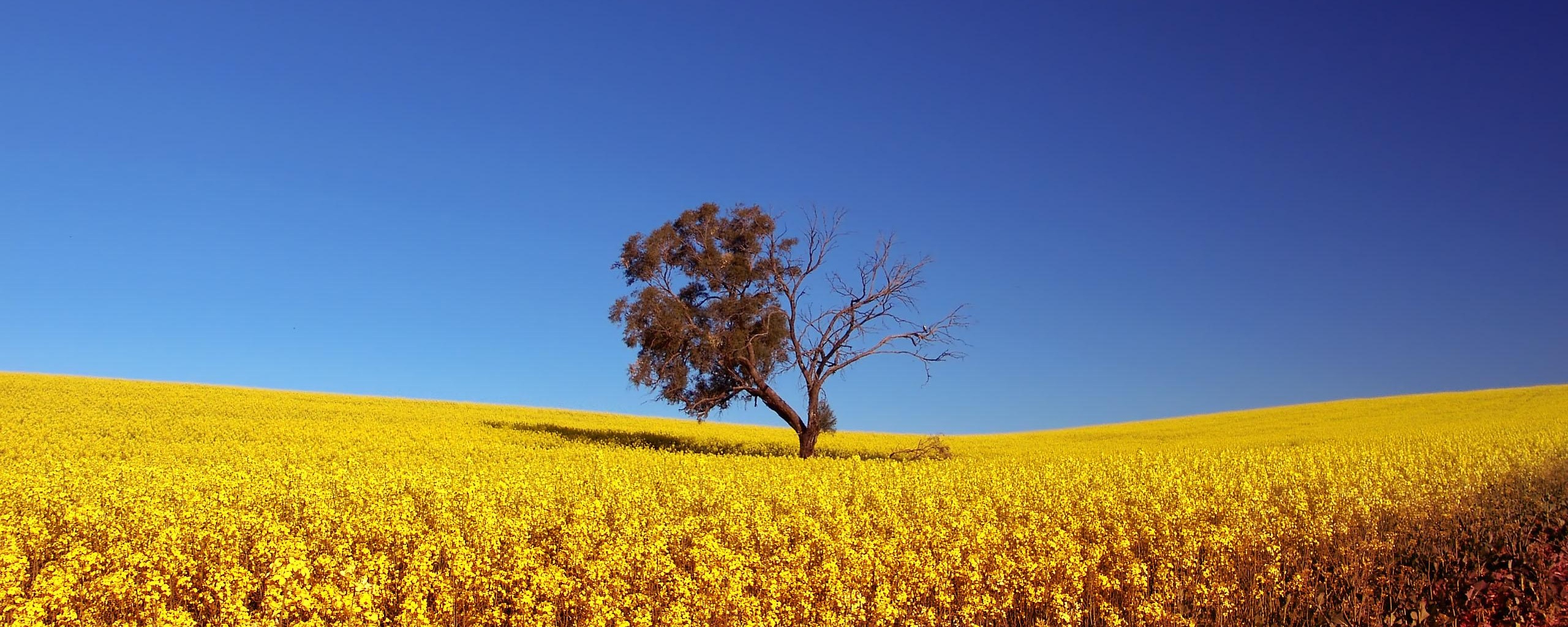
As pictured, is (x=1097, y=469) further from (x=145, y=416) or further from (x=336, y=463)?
(x=145, y=416)

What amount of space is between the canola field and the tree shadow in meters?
7.69

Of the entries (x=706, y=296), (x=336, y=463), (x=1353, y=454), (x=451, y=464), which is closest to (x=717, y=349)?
(x=706, y=296)

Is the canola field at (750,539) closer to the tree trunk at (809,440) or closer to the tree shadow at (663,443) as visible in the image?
the tree trunk at (809,440)

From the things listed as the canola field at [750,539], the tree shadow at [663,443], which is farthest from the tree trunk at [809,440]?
the canola field at [750,539]

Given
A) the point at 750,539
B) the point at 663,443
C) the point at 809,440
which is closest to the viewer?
the point at 750,539

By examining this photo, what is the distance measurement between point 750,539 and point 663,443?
21.3m

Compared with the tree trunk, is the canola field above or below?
below

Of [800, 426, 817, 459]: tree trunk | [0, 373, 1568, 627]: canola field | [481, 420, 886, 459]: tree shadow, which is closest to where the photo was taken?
[0, 373, 1568, 627]: canola field

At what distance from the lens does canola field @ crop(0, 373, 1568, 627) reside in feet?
23.6

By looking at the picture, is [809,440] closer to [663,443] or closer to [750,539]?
[663,443]

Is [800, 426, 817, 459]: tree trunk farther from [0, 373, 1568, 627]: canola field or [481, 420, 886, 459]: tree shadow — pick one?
[0, 373, 1568, 627]: canola field

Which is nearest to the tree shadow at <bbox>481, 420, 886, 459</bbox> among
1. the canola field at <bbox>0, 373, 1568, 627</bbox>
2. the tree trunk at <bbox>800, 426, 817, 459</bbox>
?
the tree trunk at <bbox>800, 426, 817, 459</bbox>

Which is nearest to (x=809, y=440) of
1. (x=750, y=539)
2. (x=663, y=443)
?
(x=663, y=443)

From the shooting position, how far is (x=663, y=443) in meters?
30.7
